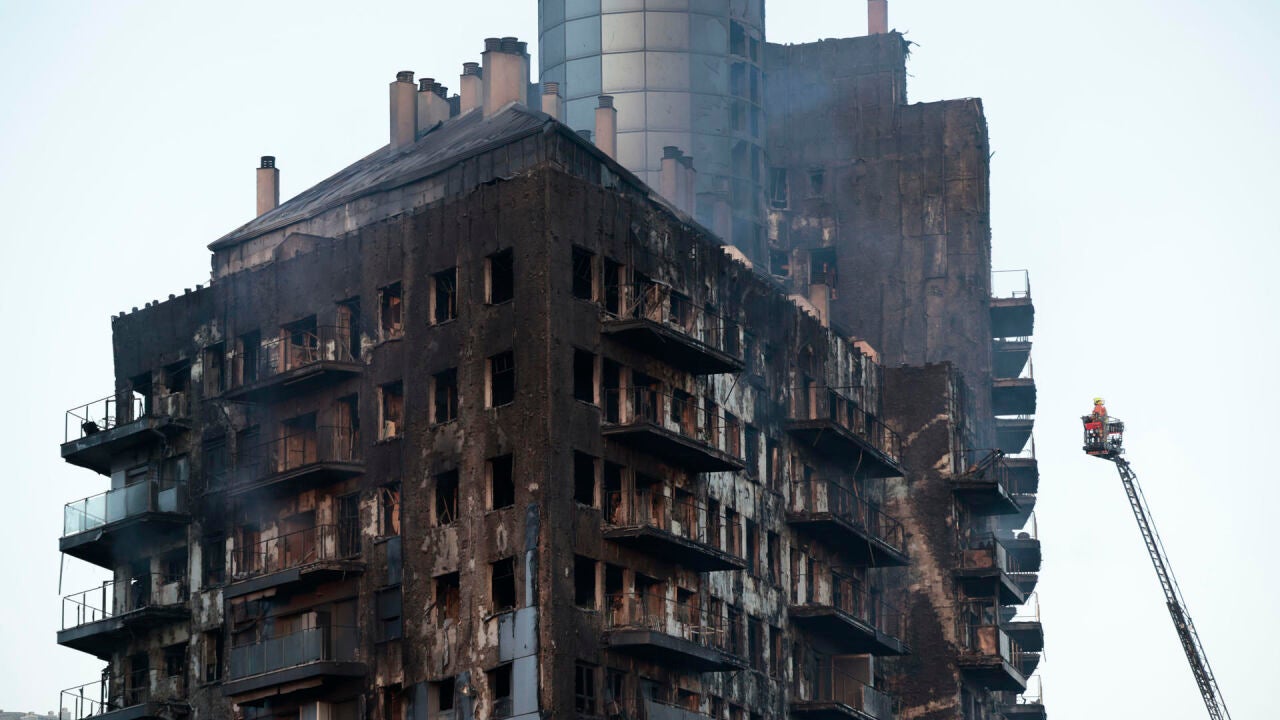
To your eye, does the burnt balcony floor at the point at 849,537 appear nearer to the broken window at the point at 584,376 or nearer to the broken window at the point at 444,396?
the broken window at the point at 584,376

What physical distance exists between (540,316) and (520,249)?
2792mm

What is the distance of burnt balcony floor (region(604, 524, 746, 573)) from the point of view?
75938 mm

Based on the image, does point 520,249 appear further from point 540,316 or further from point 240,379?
point 240,379

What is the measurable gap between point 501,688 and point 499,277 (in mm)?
Result: 14441

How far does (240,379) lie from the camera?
8694 centimetres

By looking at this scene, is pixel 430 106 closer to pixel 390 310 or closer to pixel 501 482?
pixel 390 310

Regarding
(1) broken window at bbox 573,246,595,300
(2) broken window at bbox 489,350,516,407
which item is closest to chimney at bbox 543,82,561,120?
(1) broken window at bbox 573,246,595,300

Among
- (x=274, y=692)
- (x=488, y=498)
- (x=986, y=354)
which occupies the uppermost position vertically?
(x=986, y=354)

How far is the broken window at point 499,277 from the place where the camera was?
256 ft

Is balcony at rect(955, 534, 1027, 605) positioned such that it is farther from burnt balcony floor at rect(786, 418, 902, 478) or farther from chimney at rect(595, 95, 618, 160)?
chimney at rect(595, 95, 618, 160)

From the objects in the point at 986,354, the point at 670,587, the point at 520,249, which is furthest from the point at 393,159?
the point at 986,354

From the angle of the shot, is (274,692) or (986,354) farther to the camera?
(986,354)

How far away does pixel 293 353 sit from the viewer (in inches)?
3346

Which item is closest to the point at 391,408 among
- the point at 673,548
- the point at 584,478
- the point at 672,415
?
the point at 584,478
